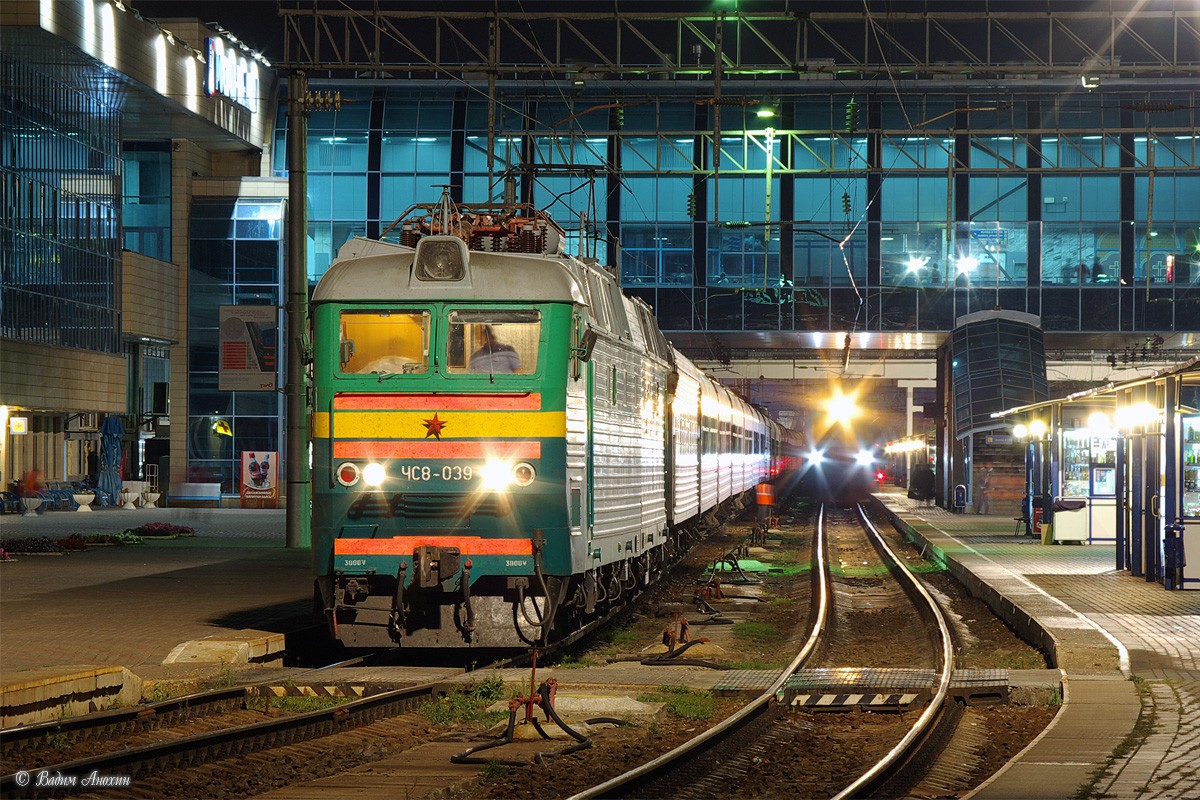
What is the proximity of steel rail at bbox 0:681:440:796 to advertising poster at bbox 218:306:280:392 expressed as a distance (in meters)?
18.7

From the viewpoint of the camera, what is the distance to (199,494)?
4947cm

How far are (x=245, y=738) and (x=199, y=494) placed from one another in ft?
136

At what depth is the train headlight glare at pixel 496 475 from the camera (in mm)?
12617

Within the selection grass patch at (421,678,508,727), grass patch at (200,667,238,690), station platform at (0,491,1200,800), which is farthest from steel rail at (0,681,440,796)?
station platform at (0,491,1200,800)

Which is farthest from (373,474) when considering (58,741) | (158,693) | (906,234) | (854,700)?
(906,234)

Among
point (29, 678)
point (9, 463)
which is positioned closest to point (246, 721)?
point (29, 678)

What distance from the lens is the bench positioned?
49.5m

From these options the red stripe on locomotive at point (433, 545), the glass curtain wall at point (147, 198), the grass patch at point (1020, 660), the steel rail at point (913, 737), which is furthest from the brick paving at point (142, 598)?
the glass curtain wall at point (147, 198)

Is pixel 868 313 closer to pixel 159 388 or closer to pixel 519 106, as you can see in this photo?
pixel 519 106

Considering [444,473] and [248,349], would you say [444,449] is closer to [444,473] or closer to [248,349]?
[444,473]

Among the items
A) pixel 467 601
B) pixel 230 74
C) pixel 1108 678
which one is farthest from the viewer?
pixel 230 74

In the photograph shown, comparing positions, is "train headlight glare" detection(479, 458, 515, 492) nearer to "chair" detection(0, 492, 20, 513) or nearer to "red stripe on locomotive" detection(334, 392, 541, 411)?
"red stripe on locomotive" detection(334, 392, 541, 411)

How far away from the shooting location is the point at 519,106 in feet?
173

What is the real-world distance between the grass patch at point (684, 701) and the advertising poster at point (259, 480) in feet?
108
